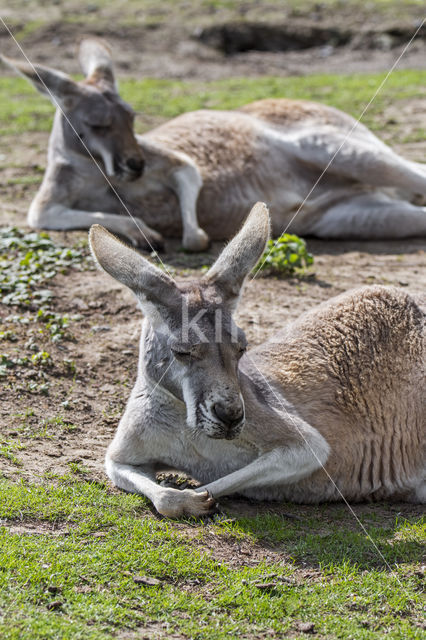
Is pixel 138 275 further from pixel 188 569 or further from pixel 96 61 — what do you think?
pixel 96 61

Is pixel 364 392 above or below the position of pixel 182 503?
above

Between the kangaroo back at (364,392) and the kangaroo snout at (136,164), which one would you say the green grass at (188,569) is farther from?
the kangaroo snout at (136,164)

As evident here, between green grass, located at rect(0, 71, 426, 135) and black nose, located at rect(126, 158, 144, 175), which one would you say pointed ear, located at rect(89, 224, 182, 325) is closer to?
black nose, located at rect(126, 158, 144, 175)

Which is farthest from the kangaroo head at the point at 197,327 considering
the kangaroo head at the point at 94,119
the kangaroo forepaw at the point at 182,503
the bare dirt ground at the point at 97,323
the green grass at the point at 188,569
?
the kangaroo head at the point at 94,119

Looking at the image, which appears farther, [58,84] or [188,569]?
[58,84]

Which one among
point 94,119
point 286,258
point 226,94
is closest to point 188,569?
point 286,258

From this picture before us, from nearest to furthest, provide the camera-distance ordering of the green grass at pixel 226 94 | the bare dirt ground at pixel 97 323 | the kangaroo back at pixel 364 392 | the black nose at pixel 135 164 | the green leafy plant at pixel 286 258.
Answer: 1. the kangaroo back at pixel 364 392
2. the bare dirt ground at pixel 97 323
3. the green leafy plant at pixel 286 258
4. the black nose at pixel 135 164
5. the green grass at pixel 226 94

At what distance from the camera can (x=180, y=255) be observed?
780cm

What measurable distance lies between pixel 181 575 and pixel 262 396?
3.53ft

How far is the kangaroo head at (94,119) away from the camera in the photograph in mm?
7906

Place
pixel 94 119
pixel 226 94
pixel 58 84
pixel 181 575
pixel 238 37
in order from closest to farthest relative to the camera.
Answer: pixel 181 575 < pixel 94 119 < pixel 58 84 < pixel 226 94 < pixel 238 37

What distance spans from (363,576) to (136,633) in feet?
3.25

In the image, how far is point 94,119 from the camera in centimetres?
799

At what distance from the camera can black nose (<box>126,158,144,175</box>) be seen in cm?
785
